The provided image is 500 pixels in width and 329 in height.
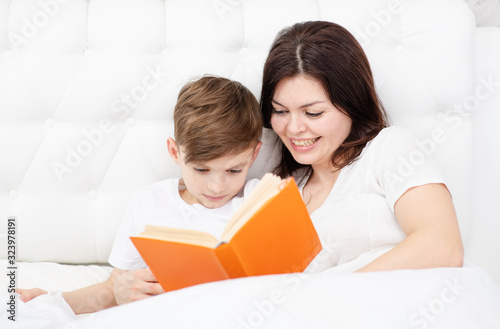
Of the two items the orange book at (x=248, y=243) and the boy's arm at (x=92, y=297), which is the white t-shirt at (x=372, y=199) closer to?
the orange book at (x=248, y=243)

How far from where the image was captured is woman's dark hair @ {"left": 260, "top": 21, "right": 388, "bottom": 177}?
134 centimetres

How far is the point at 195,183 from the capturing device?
1.37 m

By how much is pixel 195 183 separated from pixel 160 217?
0.50 ft

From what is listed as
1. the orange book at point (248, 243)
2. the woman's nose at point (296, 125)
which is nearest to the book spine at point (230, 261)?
the orange book at point (248, 243)

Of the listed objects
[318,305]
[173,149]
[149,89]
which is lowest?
[318,305]

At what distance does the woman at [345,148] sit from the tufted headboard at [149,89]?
0.68 feet

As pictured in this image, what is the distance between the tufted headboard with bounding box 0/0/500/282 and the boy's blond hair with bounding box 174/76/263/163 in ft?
0.63

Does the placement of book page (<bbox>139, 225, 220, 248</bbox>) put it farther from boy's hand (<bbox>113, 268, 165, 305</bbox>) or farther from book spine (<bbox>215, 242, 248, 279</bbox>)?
boy's hand (<bbox>113, 268, 165, 305</bbox>)

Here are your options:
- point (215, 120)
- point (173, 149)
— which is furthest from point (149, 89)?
point (215, 120)

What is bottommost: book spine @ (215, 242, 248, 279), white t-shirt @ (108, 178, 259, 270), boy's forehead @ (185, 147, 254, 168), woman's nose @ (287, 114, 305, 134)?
book spine @ (215, 242, 248, 279)

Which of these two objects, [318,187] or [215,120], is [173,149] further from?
[318,187]

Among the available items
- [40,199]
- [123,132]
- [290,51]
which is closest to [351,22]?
[290,51]

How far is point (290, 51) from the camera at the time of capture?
4.51 feet

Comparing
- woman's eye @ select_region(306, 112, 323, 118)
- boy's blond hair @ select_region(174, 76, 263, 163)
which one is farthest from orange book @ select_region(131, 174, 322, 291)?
woman's eye @ select_region(306, 112, 323, 118)
